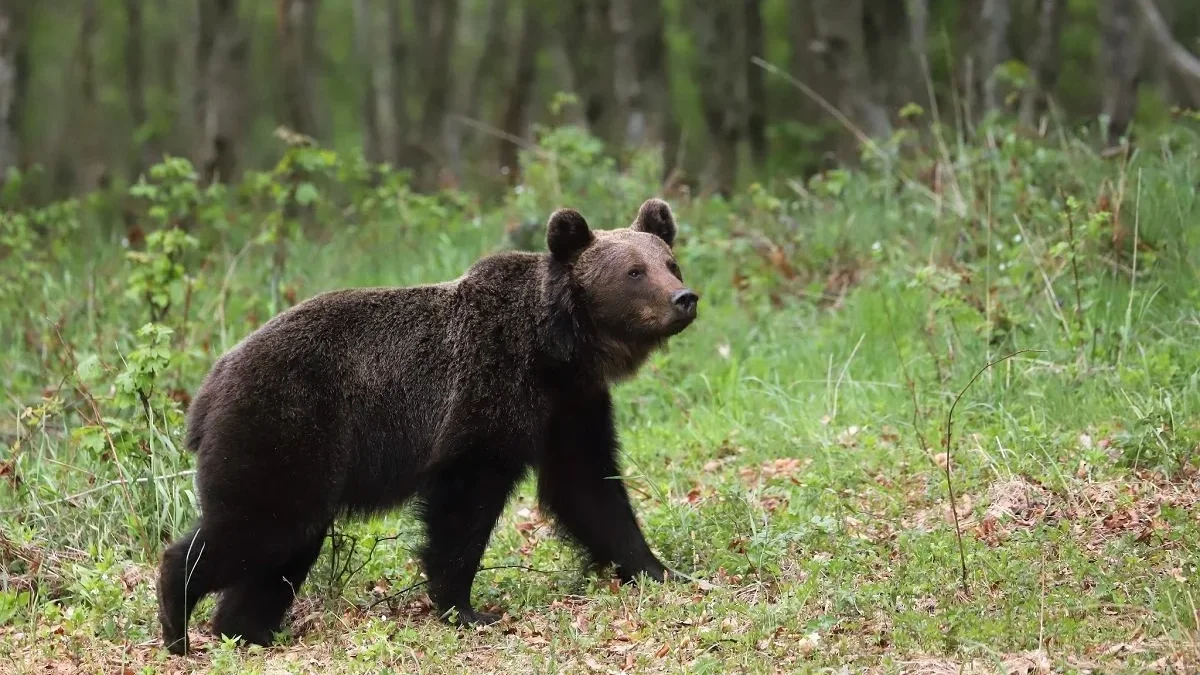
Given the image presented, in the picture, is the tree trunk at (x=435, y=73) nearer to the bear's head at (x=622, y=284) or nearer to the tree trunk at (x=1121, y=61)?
the tree trunk at (x=1121, y=61)

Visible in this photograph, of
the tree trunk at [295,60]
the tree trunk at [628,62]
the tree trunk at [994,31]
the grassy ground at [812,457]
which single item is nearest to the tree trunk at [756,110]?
the tree trunk at [628,62]

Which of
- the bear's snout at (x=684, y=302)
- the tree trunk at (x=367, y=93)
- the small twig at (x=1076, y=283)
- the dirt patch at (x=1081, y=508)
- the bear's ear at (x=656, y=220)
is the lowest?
the tree trunk at (x=367, y=93)

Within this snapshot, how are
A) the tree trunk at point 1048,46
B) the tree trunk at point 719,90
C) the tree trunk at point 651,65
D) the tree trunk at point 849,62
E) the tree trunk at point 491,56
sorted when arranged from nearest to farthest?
1. the tree trunk at point 849,62
2. the tree trunk at point 1048,46
3. the tree trunk at point 651,65
4. the tree trunk at point 719,90
5. the tree trunk at point 491,56

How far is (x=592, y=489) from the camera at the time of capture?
724 cm

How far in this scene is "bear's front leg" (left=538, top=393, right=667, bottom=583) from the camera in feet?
23.6

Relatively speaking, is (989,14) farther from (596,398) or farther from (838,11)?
(596,398)

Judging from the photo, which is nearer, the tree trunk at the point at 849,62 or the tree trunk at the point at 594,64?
the tree trunk at the point at 849,62

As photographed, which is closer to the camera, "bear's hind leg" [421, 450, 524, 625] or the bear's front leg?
"bear's hind leg" [421, 450, 524, 625]

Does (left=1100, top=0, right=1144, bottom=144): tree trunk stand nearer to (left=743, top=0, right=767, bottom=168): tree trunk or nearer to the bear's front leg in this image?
(left=743, top=0, right=767, bottom=168): tree trunk

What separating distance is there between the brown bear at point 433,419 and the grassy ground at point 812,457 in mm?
306

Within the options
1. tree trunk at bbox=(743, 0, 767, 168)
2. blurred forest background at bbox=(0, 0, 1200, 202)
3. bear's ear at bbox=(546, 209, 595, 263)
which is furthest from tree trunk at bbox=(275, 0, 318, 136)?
bear's ear at bbox=(546, 209, 595, 263)

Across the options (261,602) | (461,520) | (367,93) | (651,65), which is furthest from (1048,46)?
(261,602)

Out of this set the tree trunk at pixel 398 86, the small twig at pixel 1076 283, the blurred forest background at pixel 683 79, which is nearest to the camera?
the small twig at pixel 1076 283

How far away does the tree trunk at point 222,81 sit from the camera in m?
20.0
